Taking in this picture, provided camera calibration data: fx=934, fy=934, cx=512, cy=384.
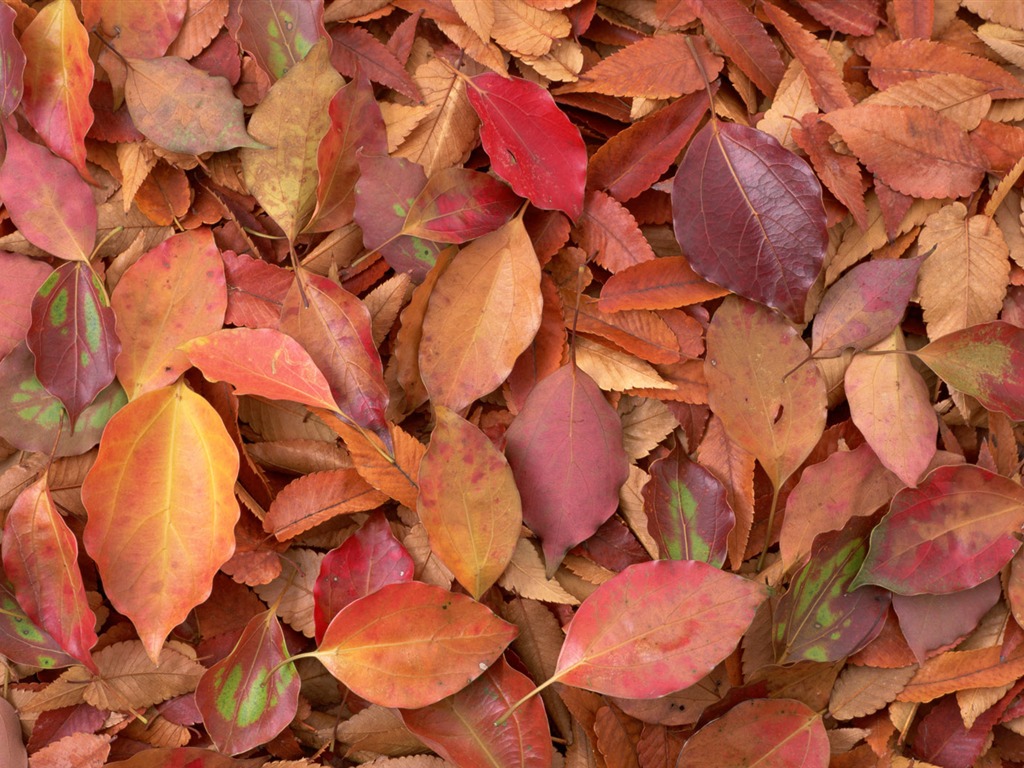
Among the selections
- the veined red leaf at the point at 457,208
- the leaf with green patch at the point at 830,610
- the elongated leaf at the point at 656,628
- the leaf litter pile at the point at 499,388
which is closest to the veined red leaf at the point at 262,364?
the leaf litter pile at the point at 499,388

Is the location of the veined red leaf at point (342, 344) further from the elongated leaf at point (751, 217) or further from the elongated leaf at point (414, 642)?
the elongated leaf at point (751, 217)

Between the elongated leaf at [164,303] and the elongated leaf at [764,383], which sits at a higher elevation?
the elongated leaf at [164,303]

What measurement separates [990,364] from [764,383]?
139 mm

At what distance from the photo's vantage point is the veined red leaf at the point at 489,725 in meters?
0.57

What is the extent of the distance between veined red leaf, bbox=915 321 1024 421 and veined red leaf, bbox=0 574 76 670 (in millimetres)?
588

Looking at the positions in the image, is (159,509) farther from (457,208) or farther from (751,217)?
(751,217)

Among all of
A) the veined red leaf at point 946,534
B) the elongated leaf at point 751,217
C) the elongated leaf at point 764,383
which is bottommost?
the veined red leaf at point 946,534

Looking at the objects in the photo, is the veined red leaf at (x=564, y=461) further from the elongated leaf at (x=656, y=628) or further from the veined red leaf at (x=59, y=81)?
the veined red leaf at (x=59, y=81)

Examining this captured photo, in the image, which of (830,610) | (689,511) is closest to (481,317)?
(689,511)

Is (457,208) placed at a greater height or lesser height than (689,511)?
greater

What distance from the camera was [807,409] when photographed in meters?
0.60

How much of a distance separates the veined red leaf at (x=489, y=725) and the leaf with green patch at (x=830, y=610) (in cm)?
16

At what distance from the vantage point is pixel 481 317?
0.59m

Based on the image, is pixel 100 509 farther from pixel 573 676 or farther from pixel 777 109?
pixel 777 109
